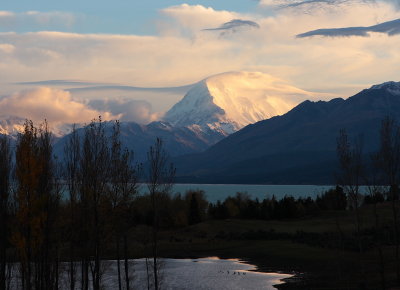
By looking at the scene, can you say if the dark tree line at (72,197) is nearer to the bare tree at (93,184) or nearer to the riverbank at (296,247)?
the bare tree at (93,184)

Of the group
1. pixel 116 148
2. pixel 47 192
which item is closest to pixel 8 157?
pixel 47 192

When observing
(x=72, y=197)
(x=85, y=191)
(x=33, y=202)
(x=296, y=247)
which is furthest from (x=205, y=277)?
(x=33, y=202)

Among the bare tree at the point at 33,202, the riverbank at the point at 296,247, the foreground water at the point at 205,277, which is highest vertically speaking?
the bare tree at the point at 33,202

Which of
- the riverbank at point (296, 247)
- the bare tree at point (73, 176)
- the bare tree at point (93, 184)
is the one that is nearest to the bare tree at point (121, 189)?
the bare tree at point (93, 184)

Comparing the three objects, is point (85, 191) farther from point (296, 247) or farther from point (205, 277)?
point (296, 247)

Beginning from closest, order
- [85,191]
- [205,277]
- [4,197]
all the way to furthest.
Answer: [85,191] → [4,197] → [205,277]

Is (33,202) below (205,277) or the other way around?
the other way around

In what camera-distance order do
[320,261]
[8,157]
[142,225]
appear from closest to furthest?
[8,157]
[320,261]
[142,225]

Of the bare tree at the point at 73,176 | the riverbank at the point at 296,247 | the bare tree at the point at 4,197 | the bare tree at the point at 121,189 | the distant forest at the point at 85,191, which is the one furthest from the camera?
the riverbank at the point at 296,247

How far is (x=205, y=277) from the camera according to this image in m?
77.9

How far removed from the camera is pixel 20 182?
51.0 meters

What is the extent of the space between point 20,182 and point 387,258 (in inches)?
1944

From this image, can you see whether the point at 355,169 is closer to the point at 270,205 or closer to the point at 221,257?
the point at 221,257

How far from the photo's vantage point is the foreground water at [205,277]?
2803 inches
